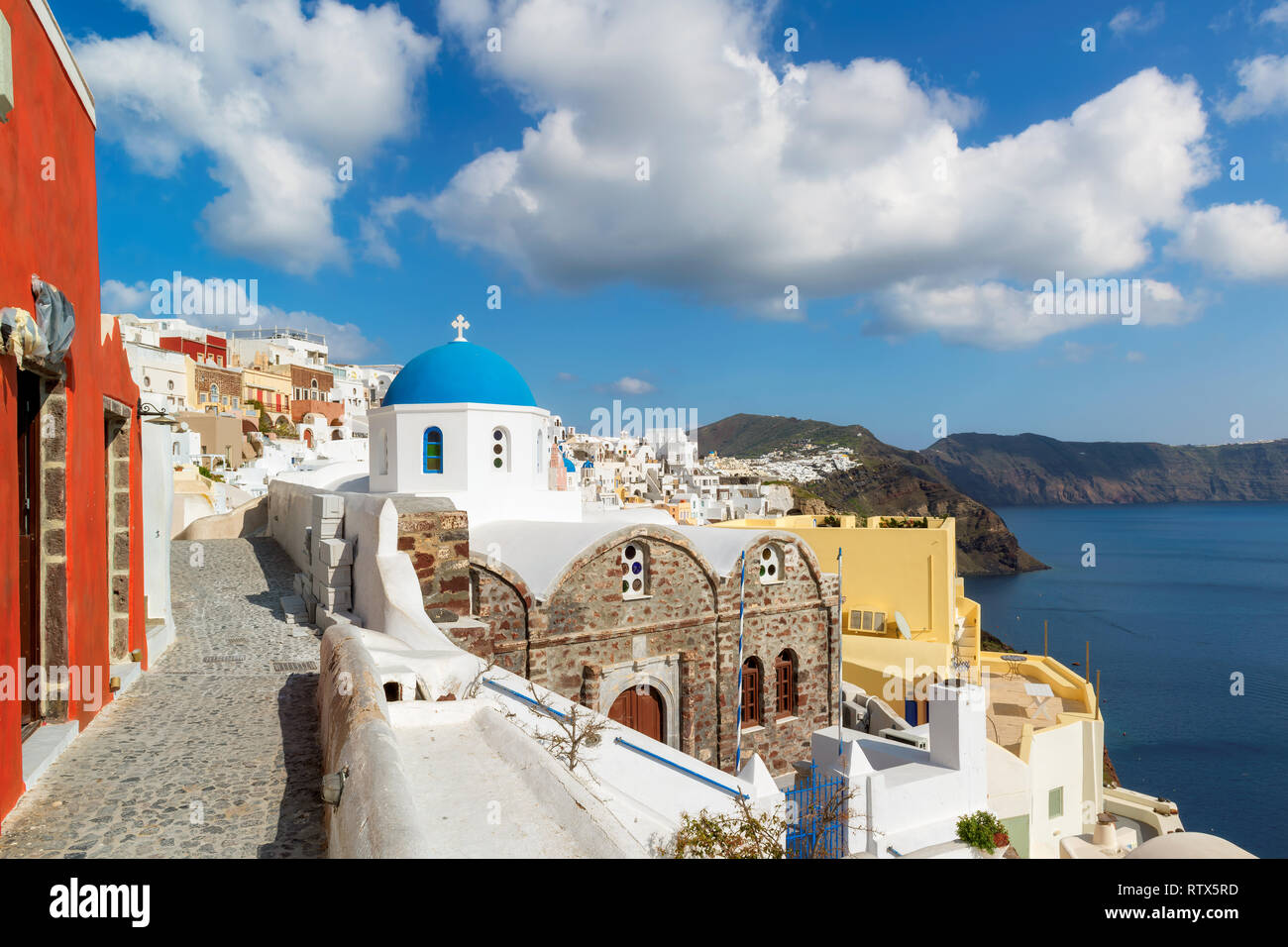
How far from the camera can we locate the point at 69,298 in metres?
5.39

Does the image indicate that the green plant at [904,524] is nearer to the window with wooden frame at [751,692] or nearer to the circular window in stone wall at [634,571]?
the window with wooden frame at [751,692]

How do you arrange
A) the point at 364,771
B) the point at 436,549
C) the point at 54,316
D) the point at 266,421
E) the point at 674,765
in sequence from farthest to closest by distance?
the point at 266,421, the point at 436,549, the point at 674,765, the point at 54,316, the point at 364,771

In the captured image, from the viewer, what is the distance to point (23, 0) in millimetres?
4531

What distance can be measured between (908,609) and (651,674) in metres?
11.7

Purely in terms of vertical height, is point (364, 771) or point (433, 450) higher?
point (433, 450)

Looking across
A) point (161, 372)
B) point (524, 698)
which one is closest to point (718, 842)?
point (524, 698)

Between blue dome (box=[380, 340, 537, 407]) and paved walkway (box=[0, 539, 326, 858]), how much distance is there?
5.59m

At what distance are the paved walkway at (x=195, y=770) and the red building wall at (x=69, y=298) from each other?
1.04 ft

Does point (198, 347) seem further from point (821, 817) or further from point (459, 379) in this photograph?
point (821, 817)

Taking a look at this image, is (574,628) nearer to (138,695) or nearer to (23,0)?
(138,695)

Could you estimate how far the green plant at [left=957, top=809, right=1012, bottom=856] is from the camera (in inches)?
367

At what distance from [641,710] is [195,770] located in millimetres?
8309

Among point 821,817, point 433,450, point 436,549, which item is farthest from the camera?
point 433,450

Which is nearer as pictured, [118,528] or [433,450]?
[118,528]
